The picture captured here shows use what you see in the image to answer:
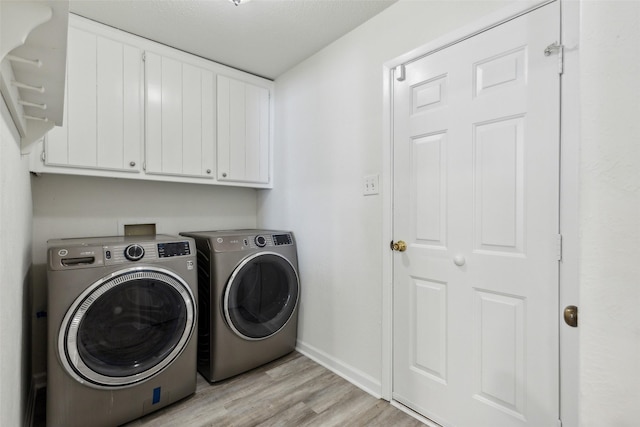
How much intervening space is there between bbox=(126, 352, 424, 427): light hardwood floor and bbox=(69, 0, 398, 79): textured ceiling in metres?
2.30

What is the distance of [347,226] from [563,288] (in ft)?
3.80

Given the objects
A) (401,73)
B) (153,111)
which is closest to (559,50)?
(401,73)

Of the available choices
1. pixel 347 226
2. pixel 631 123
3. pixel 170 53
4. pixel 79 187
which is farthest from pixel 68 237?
pixel 631 123

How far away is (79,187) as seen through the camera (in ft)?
6.74

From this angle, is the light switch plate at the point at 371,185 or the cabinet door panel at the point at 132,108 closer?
the light switch plate at the point at 371,185

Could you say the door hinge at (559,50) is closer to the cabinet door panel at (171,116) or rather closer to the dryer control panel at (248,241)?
the dryer control panel at (248,241)

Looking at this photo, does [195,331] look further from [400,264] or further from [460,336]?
[460,336]

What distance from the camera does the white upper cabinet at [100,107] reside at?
1.76 m

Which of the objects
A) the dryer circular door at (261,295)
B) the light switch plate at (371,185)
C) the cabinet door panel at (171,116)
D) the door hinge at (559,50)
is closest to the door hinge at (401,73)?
the light switch plate at (371,185)

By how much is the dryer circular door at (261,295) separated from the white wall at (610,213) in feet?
5.85

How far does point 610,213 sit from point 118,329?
1945 millimetres

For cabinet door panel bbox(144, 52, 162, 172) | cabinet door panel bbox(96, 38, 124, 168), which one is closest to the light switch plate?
cabinet door panel bbox(144, 52, 162, 172)

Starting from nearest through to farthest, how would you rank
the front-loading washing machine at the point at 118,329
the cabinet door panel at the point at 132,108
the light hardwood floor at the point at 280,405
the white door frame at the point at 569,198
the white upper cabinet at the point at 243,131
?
the white door frame at the point at 569,198 < the front-loading washing machine at the point at 118,329 < the light hardwood floor at the point at 280,405 < the cabinet door panel at the point at 132,108 < the white upper cabinet at the point at 243,131

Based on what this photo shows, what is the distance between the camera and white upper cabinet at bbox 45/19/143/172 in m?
1.76
